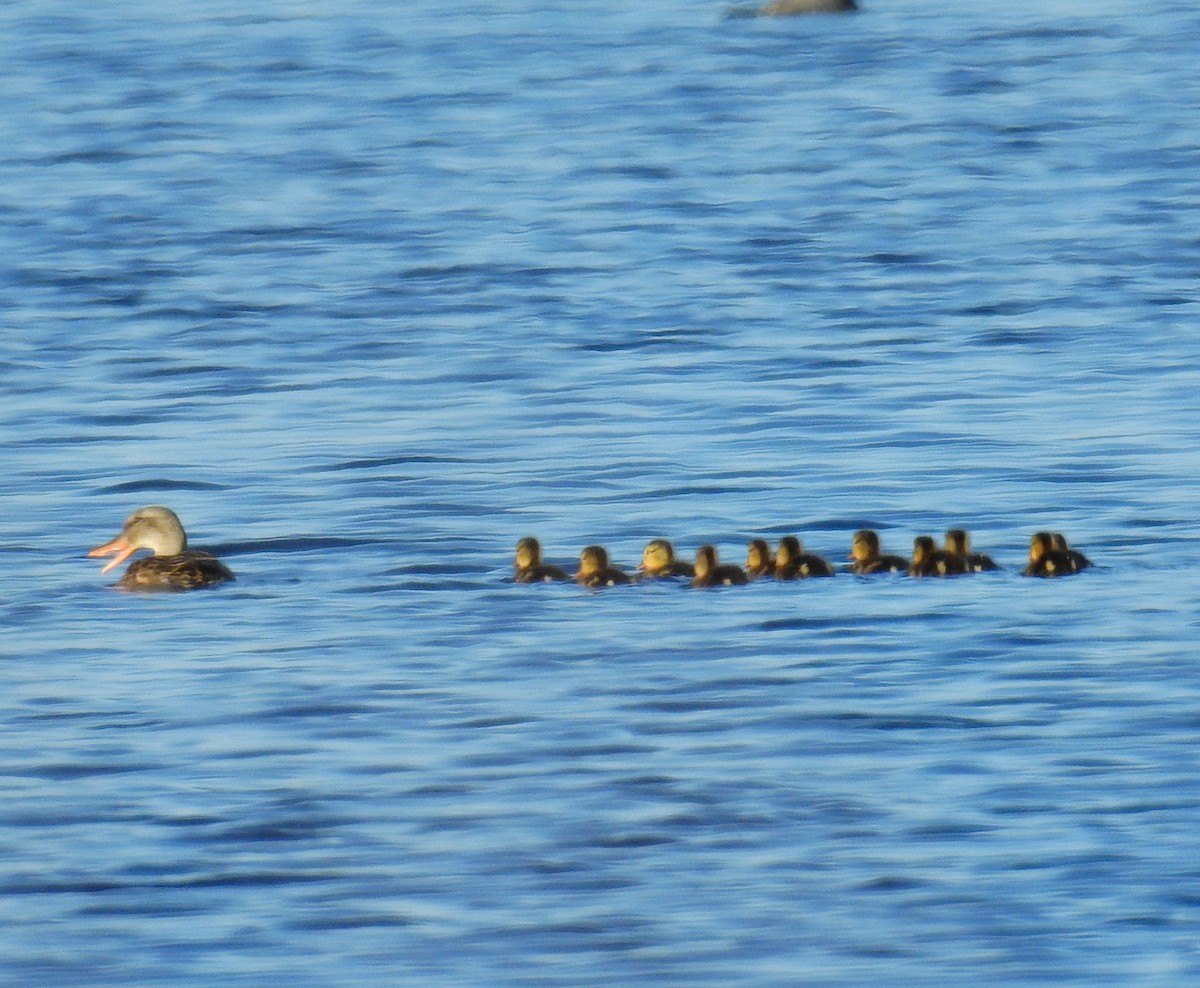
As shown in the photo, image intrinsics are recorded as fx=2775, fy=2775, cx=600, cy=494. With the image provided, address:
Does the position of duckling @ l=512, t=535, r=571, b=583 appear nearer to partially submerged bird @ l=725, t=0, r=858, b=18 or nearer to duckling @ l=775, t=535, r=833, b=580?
duckling @ l=775, t=535, r=833, b=580

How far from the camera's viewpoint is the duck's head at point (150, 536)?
11.2 m

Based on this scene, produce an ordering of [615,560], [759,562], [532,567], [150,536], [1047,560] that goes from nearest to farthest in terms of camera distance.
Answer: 1. [1047,560]
2. [532,567]
3. [759,562]
4. [150,536]
5. [615,560]

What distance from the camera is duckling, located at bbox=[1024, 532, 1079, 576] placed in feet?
34.9

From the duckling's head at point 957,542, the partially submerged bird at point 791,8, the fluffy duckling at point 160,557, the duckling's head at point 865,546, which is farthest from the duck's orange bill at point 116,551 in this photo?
the partially submerged bird at point 791,8

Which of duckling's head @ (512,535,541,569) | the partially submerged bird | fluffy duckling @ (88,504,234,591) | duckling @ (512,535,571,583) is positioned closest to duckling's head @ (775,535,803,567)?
duckling @ (512,535,571,583)

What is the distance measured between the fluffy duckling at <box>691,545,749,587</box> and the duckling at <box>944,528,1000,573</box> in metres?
0.81

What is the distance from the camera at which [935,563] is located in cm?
1066

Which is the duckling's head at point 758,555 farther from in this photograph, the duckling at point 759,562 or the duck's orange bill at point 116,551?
the duck's orange bill at point 116,551

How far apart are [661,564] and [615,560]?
0.69 meters

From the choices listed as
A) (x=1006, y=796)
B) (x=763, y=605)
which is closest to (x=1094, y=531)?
(x=763, y=605)

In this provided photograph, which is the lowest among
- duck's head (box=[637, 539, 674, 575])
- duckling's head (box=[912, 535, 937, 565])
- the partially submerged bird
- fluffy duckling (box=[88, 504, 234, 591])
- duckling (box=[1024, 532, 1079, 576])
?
duckling (box=[1024, 532, 1079, 576])

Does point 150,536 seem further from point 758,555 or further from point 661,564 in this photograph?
point 758,555

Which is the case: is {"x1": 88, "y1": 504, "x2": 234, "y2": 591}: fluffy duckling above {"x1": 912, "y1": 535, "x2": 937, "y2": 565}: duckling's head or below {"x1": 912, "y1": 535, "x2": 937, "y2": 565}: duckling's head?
above

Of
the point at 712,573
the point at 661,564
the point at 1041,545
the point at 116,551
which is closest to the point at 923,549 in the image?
the point at 1041,545
